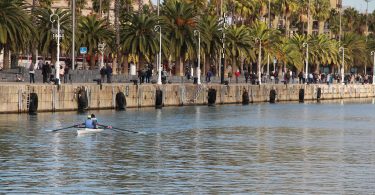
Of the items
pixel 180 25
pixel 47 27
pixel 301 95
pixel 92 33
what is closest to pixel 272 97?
pixel 301 95

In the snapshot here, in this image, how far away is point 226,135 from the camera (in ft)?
222

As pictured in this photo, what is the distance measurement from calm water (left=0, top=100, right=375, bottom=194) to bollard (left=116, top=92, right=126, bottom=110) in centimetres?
588

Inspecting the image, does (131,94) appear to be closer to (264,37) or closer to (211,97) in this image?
(211,97)

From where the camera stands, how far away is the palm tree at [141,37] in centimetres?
11575

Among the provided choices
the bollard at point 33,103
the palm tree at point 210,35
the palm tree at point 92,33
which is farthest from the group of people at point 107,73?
the palm tree at point 210,35

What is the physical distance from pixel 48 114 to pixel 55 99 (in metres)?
2.70

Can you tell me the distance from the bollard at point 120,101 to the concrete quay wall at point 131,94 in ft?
0.94

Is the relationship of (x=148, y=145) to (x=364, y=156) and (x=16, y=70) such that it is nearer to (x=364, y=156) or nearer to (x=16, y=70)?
(x=364, y=156)

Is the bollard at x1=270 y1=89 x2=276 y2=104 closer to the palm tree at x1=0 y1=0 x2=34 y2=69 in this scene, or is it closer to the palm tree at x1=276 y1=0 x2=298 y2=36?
the palm tree at x1=0 y1=0 x2=34 y2=69

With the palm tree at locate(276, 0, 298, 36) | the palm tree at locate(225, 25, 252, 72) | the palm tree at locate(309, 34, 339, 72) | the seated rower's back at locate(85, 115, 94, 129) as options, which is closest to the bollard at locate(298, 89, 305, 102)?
the palm tree at locate(225, 25, 252, 72)

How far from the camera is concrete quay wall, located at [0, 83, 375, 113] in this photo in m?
77.5

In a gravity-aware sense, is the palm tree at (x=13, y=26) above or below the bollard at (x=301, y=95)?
above

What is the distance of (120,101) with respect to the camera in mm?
91000

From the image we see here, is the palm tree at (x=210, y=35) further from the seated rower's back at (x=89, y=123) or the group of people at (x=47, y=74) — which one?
the seated rower's back at (x=89, y=123)
